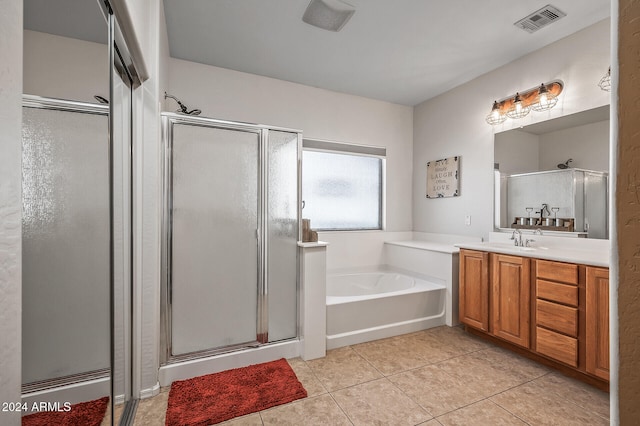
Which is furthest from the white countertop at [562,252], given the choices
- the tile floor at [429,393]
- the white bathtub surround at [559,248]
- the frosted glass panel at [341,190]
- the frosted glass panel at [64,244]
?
the frosted glass panel at [64,244]

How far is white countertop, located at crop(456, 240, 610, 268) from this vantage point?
203 centimetres

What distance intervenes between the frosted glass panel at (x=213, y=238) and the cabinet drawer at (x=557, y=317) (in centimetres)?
215

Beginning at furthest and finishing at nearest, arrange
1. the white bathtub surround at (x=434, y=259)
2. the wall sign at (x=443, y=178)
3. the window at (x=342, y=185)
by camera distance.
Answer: the window at (x=342, y=185), the wall sign at (x=443, y=178), the white bathtub surround at (x=434, y=259)

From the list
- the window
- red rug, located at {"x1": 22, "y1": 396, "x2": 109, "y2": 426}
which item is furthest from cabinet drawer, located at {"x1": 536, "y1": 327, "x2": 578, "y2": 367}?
red rug, located at {"x1": 22, "y1": 396, "x2": 109, "y2": 426}

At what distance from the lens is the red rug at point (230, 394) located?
5.79 feet

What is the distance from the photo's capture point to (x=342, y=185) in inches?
157

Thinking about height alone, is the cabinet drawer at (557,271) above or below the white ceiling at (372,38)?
below

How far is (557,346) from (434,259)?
1.31 m

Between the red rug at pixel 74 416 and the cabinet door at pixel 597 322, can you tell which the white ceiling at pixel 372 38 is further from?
the red rug at pixel 74 416

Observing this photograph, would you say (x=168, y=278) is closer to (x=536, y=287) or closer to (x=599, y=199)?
(x=536, y=287)

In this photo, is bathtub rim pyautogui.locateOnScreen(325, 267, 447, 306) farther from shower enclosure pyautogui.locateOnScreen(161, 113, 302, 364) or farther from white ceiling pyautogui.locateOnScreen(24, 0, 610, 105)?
white ceiling pyautogui.locateOnScreen(24, 0, 610, 105)

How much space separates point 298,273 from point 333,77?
7.45 feet

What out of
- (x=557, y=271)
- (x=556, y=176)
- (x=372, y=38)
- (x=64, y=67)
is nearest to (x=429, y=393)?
(x=557, y=271)

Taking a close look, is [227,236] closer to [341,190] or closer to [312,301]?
[312,301]
